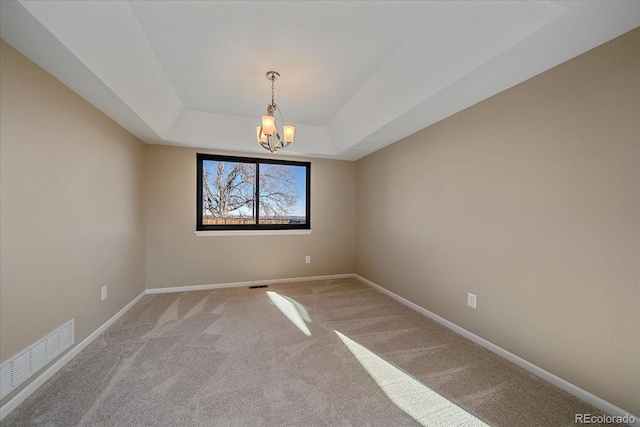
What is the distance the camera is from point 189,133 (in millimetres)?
3445

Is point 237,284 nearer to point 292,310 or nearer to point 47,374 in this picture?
point 292,310

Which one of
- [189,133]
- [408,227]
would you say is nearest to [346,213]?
[408,227]

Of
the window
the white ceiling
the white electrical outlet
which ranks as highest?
the white ceiling

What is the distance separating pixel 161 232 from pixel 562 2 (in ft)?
14.8

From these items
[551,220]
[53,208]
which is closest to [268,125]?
[53,208]

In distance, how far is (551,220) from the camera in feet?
5.90

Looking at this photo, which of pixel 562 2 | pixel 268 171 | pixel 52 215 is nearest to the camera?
pixel 562 2

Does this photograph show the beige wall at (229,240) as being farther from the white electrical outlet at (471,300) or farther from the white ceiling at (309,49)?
the white electrical outlet at (471,300)

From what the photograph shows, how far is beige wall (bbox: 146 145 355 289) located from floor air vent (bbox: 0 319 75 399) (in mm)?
1715

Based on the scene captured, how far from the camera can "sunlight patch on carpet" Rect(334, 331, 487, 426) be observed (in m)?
1.47

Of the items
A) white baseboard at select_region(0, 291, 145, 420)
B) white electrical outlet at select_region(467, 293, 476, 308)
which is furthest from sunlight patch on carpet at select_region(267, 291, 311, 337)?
white baseboard at select_region(0, 291, 145, 420)

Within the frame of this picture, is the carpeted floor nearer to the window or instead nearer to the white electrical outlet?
the white electrical outlet

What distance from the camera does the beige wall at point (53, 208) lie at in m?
1.55

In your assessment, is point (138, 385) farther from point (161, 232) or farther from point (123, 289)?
point (161, 232)
